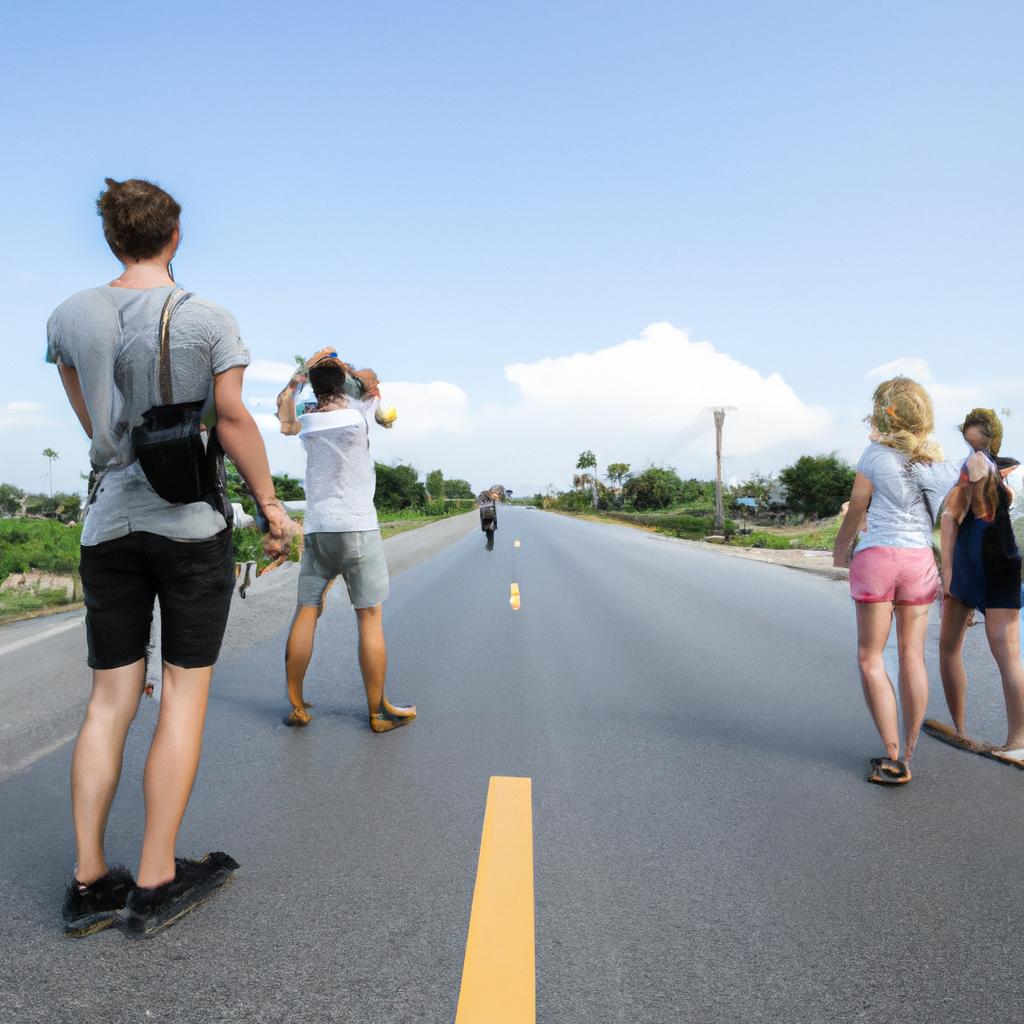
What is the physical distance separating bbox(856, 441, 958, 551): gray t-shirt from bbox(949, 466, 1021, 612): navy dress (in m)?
0.45

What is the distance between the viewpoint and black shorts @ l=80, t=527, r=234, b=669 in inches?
93.9

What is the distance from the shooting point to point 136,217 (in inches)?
95.8

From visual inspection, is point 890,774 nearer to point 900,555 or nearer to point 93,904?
point 900,555

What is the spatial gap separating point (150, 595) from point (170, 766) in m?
0.55

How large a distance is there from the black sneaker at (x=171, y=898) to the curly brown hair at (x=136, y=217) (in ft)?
6.55

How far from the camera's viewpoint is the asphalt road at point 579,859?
2004 millimetres

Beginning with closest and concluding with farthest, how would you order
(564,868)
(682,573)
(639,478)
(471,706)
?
(564,868) < (471,706) < (682,573) < (639,478)

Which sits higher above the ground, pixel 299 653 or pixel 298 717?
pixel 299 653

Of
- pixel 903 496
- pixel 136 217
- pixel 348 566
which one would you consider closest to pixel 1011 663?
pixel 903 496

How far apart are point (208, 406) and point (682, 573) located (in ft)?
40.0

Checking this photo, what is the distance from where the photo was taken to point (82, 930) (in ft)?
7.45

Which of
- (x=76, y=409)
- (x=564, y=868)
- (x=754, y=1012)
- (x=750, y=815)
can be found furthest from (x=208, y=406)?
(x=750, y=815)

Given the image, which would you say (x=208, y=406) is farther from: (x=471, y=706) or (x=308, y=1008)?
(x=471, y=706)

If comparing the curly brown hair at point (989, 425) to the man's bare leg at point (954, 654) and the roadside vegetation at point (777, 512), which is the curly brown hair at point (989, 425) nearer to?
the man's bare leg at point (954, 654)
